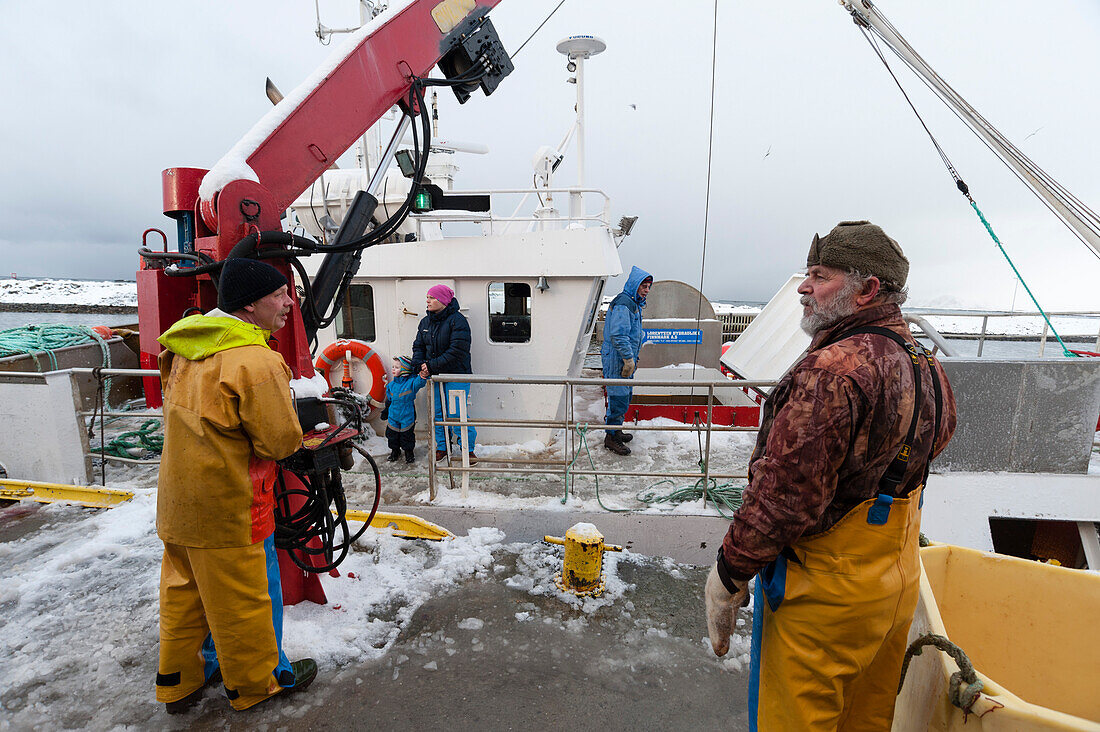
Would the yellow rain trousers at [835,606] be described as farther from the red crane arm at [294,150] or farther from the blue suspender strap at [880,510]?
the red crane arm at [294,150]

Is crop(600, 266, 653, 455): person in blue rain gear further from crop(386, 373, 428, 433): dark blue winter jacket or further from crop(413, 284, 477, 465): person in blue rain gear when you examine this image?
crop(386, 373, 428, 433): dark blue winter jacket

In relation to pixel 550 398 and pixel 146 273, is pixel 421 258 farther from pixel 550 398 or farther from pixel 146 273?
pixel 146 273

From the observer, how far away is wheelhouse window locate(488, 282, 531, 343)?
584cm

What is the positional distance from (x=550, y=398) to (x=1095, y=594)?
174 inches

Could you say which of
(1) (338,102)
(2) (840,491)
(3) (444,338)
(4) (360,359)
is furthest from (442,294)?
(2) (840,491)

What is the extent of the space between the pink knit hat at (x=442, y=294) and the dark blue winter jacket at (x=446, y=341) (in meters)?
0.05

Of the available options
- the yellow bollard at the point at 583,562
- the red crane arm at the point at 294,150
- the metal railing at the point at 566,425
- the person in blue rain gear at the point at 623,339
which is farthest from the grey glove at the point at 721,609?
the person in blue rain gear at the point at 623,339

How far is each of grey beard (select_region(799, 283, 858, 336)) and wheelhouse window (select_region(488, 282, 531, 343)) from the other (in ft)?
13.9

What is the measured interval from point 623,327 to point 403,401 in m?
2.48

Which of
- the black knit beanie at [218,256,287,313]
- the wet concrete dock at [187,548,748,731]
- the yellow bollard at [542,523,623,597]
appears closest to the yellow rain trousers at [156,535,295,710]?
the wet concrete dock at [187,548,748,731]

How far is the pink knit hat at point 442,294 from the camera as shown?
522 cm

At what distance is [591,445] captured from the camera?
5.91 m

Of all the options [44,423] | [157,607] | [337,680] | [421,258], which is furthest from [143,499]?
[421,258]

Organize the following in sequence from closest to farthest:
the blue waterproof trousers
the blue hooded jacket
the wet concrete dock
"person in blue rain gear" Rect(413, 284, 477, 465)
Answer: the wet concrete dock → "person in blue rain gear" Rect(413, 284, 477, 465) → the blue waterproof trousers → the blue hooded jacket
